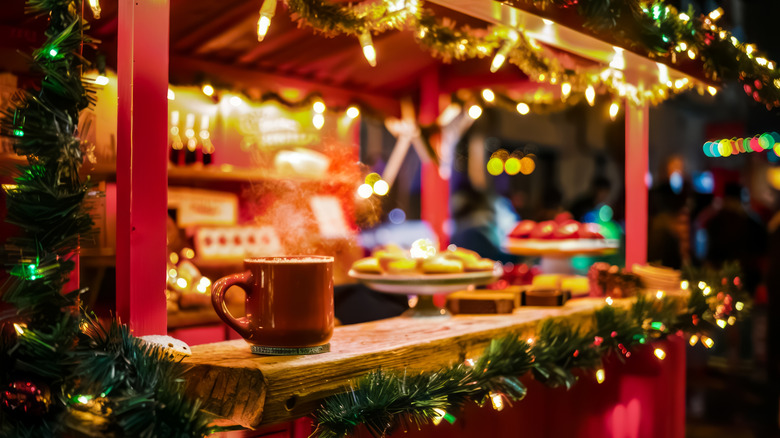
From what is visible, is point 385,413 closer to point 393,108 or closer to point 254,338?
point 254,338

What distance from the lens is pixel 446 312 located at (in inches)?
70.9

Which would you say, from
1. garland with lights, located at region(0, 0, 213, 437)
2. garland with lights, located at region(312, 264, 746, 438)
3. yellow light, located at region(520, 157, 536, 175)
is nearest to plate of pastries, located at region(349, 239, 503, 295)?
garland with lights, located at region(312, 264, 746, 438)

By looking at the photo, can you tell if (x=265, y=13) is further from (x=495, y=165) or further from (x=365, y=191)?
(x=495, y=165)

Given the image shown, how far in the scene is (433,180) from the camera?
4281 mm

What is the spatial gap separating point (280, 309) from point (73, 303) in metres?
0.34

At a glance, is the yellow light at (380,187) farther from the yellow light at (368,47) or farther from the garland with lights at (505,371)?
the garland with lights at (505,371)

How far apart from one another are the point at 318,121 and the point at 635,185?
77.9 inches

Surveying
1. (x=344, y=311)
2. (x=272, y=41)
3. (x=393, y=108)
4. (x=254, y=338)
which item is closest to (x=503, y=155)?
(x=393, y=108)

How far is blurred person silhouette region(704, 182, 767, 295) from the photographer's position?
5.64 meters

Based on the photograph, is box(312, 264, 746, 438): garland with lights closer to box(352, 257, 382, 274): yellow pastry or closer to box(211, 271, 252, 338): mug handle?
box(211, 271, 252, 338): mug handle

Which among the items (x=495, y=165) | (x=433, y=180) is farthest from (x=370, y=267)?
(x=495, y=165)

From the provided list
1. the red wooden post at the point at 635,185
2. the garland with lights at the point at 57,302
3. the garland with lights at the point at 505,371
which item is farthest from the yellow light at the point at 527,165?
the garland with lights at the point at 57,302

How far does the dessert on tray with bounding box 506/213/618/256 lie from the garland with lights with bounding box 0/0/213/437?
2.17 metres

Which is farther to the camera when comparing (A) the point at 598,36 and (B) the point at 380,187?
(B) the point at 380,187
